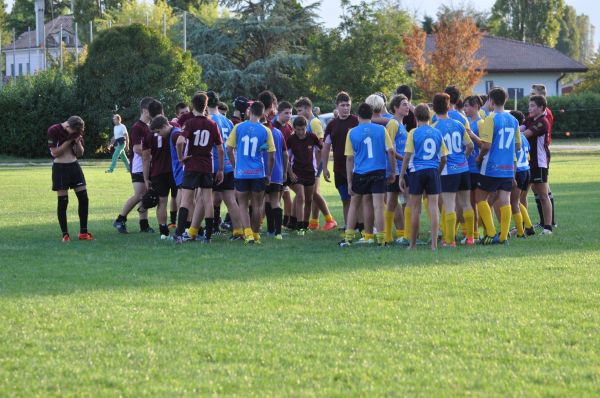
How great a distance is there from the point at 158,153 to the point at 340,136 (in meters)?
2.73

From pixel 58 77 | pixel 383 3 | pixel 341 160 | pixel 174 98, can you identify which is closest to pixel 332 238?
pixel 341 160

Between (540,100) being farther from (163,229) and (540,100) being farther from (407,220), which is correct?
(163,229)

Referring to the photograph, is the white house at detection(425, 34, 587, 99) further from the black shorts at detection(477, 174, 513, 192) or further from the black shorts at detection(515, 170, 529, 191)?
the black shorts at detection(477, 174, 513, 192)

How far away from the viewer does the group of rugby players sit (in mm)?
12352

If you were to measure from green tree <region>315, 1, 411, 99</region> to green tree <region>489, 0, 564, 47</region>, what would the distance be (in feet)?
144

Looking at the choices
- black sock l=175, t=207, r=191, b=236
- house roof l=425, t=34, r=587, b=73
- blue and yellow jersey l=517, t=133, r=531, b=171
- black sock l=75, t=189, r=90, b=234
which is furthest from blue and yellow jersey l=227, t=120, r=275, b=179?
house roof l=425, t=34, r=587, b=73

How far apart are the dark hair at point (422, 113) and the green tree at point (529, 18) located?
8497cm

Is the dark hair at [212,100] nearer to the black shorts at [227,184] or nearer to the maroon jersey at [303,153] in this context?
the black shorts at [227,184]

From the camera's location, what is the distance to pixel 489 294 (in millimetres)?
8625

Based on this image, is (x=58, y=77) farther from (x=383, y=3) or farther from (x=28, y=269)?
(x=28, y=269)

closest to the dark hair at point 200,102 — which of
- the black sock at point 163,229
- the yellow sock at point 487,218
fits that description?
the black sock at point 163,229

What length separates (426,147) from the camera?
11977mm

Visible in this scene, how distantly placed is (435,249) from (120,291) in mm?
4675

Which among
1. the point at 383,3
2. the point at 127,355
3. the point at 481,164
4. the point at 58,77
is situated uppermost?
the point at 383,3
